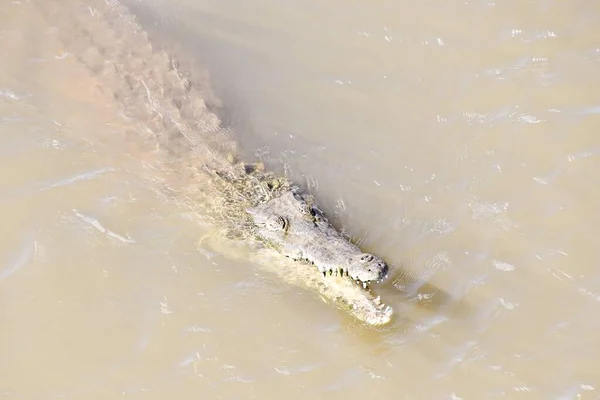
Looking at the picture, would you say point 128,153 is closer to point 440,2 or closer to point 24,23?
point 24,23

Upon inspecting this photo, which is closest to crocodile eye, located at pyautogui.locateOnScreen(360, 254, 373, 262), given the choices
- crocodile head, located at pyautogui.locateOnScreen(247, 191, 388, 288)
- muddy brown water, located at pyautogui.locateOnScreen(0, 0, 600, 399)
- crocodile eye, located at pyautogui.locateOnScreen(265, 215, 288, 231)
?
crocodile head, located at pyautogui.locateOnScreen(247, 191, 388, 288)

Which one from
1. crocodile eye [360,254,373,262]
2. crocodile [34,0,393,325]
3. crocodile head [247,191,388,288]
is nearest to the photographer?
crocodile eye [360,254,373,262]

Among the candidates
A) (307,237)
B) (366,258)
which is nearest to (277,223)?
(307,237)

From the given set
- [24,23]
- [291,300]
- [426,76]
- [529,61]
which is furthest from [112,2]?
[529,61]

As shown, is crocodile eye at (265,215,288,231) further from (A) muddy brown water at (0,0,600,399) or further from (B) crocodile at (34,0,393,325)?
(A) muddy brown water at (0,0,600,399)

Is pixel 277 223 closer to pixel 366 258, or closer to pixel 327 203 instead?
pixel 327 203

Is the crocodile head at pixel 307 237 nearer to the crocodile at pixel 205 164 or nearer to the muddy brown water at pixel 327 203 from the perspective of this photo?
the crocodile at pixel 205 164
